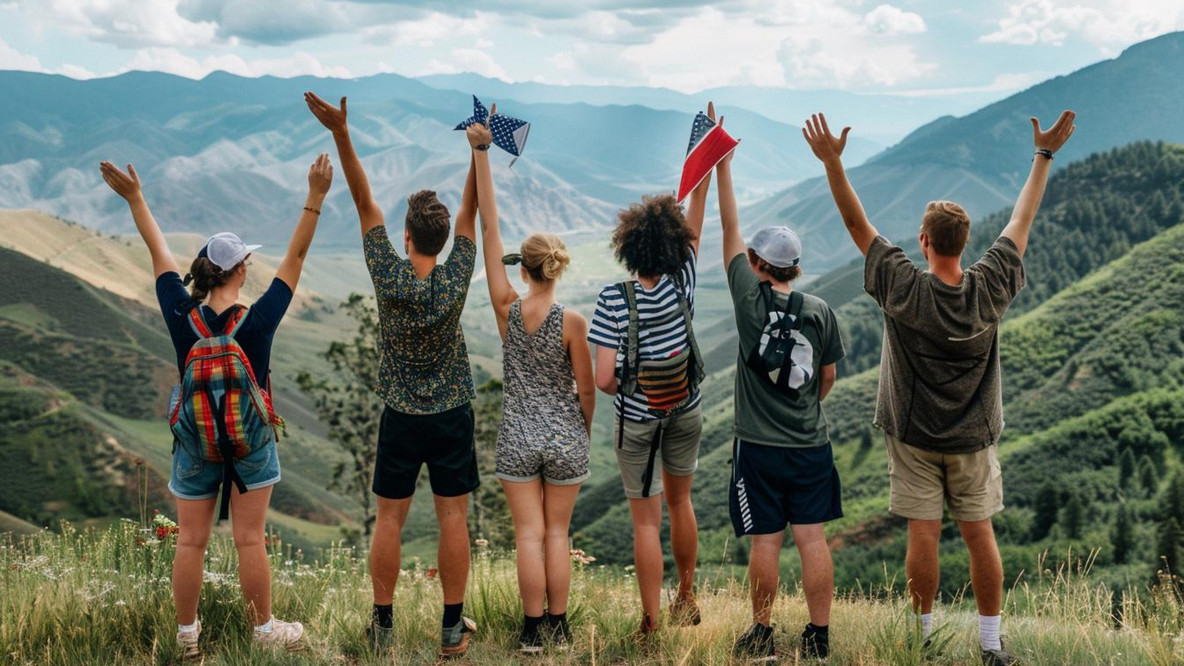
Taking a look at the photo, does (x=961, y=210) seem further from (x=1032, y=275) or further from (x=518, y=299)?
(x=1032, y=275)

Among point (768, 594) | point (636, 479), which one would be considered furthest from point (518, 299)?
point (768, 594)

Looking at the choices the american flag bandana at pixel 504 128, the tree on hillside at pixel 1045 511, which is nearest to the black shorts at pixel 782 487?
the american flag bandana at pixel 504 128

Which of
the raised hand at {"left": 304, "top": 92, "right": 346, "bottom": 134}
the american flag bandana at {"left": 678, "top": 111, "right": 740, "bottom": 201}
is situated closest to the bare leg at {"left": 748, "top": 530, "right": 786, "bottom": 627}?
the american flag bandana at {"left": 678, "top": 111, "right": 740, "bottom": 201}

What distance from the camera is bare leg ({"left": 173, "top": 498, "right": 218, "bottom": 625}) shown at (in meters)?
4.62

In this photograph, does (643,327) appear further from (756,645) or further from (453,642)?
(453,642)

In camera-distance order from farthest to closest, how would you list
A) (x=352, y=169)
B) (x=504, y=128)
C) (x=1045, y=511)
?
1. (x=1045, y=511)
2. (x=504, y=128)
3. (x=352, y=169)

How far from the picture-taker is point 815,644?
15.5 ft

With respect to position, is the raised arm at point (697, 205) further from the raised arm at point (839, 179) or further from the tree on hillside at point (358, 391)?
the tree on hillside at point (358, 391)

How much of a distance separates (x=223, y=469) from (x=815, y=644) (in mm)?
2897

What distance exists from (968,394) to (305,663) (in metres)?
3.31

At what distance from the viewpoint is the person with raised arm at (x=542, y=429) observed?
478 cm

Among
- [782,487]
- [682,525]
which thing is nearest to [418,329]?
[682,525]

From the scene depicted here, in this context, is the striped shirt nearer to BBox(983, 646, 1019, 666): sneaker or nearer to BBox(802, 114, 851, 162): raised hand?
BBox(802, 114, 851, 162): raised hand

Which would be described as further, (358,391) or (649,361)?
(358,391)
